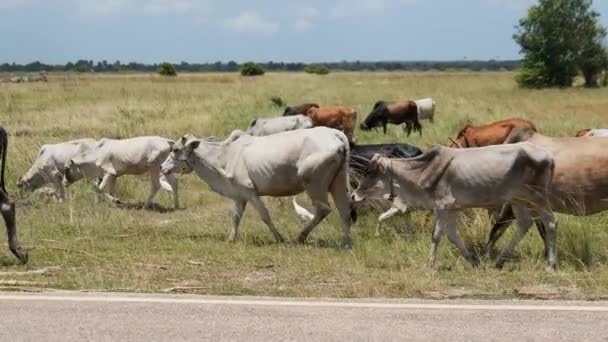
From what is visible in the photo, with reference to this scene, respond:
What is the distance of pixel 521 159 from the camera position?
9.73 meters

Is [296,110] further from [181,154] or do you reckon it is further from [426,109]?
[181,154]

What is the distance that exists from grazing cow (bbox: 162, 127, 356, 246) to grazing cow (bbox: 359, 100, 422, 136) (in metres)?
19.1

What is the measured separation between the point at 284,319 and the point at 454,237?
143 inches

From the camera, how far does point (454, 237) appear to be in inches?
392

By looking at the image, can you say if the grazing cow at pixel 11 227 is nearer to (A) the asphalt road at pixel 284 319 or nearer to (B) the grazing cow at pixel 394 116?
(A) the asphalt road at pixel 284 319

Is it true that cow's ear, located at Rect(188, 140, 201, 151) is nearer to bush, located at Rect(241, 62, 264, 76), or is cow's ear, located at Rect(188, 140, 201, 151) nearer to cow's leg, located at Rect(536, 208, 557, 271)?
cow's leg, located at Rect(536, 208, 557, 271)

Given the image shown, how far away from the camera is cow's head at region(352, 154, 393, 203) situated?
34.7 ft

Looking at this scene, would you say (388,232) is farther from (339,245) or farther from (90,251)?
(90,251)

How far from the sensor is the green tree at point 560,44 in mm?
74250

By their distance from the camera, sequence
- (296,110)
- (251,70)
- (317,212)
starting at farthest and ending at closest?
(251,70) < (296,110) < (317,212)

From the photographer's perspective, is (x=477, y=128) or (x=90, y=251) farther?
(x=477, y=128)

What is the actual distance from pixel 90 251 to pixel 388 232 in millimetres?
4009

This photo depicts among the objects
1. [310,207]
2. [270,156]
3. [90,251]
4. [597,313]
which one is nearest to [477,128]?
[310,207]

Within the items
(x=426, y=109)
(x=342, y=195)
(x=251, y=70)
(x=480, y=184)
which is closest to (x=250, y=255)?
(x=342, y=195)
